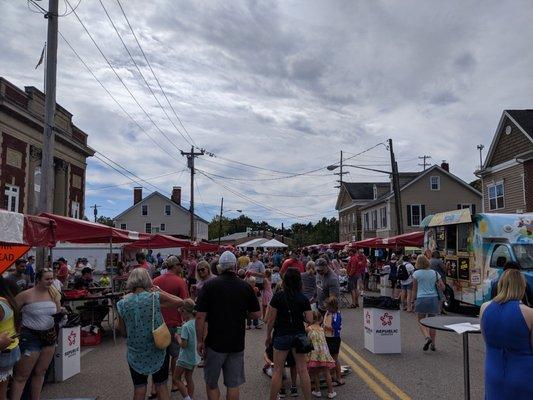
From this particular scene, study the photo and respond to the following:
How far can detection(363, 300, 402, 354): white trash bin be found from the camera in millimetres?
8562

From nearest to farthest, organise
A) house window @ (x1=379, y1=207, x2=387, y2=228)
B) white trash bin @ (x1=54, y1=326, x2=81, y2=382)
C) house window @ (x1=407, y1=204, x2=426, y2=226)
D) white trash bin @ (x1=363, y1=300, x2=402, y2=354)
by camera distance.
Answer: white trash bin @ (x1=54, y1=326, x2=81, y2=382), white trash bin @ (x1=363, y1=300, x2=402, y2=354), house window @ (x1=407, y1=204, x2=426, y2=226), house window @ (x1=379, y1=207, x2=387, y2=228)

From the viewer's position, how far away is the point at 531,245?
1312 centimetres

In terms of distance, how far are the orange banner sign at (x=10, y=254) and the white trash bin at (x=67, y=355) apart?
1.27 m

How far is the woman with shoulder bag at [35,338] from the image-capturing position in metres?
5.38

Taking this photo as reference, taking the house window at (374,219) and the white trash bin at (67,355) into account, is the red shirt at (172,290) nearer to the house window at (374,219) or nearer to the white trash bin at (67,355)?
the white trash bin at (67,355)

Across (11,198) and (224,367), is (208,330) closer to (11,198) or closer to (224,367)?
(224,367)

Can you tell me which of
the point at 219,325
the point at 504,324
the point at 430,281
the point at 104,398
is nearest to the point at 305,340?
the point at 219,325

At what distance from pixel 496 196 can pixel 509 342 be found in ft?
86.7

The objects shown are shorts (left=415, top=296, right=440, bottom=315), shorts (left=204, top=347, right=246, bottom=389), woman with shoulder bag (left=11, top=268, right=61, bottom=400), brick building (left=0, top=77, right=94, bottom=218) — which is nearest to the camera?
shorts (left=204, top=347, right=246, bottom=389)

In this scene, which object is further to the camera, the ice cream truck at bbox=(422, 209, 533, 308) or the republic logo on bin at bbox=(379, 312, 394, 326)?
the ice cream truck at bbox=(422, 209, 533, 308)

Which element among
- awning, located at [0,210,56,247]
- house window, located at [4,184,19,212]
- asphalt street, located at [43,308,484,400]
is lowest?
asphalt street, located at [43,308,484,400]

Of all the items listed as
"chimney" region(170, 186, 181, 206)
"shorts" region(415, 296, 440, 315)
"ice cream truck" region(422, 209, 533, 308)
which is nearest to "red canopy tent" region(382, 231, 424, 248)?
"ice cream truck" region(422, 209, 533, 308)

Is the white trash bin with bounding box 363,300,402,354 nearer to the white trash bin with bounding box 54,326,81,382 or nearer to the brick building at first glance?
the white trash bin with bounding box 54,326,81,382

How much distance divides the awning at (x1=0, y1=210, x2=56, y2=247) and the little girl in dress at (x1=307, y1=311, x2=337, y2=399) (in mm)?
3944
